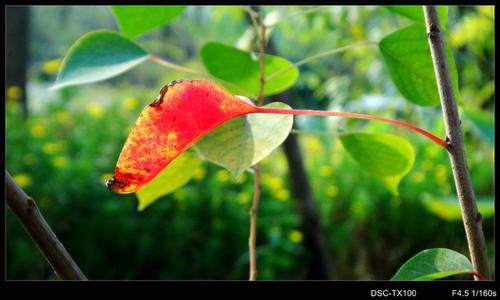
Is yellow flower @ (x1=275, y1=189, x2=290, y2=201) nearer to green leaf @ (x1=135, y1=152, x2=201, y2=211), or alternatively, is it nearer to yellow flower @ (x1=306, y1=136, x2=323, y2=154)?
yellow flower @ (x1=306, y1=136, x2=323, y2=154)

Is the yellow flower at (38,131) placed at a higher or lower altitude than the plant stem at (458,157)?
higher

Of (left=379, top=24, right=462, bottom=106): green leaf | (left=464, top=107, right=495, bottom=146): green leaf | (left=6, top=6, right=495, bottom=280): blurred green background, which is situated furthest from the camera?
(left=6, top=6, right=495, bottom=280): blurred green background

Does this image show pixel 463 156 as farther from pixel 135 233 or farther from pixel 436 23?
pixel 135 233

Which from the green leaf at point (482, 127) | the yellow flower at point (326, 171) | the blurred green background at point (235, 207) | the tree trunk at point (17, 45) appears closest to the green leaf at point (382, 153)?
the green leaf at point (482, 127)

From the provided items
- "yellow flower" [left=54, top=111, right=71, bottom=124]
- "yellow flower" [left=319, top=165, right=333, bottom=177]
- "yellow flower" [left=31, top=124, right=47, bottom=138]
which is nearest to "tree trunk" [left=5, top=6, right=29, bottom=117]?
"yellow flower" [left=54, top=111, right=71, bottom=124]

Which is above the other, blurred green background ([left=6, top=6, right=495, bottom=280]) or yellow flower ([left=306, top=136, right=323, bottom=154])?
yellow flower ([left=306, top=136, right=323, bottom=154])

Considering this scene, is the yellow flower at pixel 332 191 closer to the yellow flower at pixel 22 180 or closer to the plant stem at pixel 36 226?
the yellow flower at pixel 22 180
